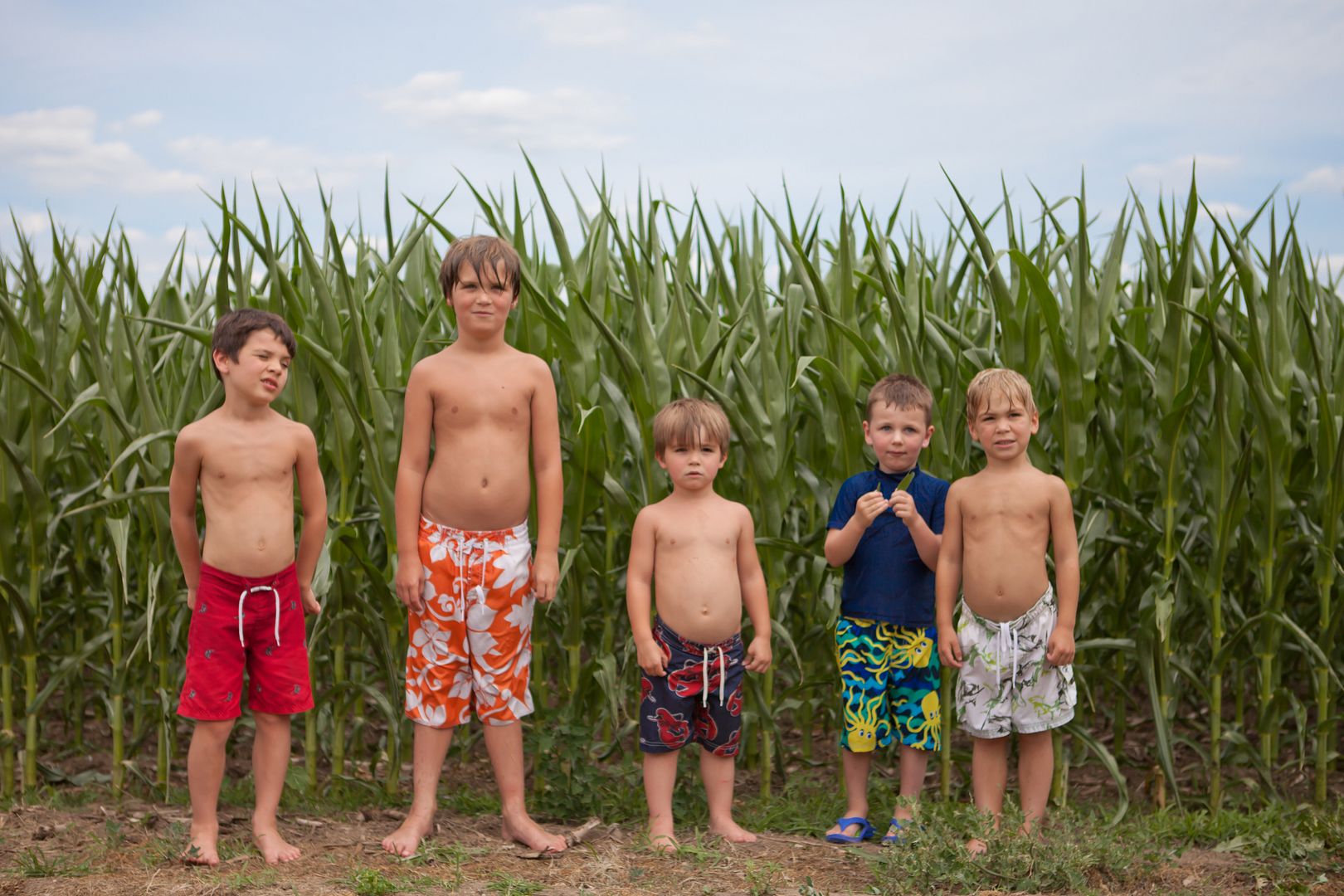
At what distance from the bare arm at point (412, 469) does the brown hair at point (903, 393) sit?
1.16m

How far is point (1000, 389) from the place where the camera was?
2.80 metres

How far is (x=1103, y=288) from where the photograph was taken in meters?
3.38

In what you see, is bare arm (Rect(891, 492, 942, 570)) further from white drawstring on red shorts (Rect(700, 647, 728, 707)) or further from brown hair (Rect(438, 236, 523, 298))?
brown hair (Rect(438, 236, 523, 298))

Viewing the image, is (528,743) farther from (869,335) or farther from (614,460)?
(869,335)

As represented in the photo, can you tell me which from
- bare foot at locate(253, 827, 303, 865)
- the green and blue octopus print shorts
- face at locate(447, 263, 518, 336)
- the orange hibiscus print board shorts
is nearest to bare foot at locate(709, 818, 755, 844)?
the green and blue octopus print shorts

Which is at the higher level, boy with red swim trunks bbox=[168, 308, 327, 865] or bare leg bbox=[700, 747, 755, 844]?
boy with red swim trunks bbox=[168, 308, 327, 865]

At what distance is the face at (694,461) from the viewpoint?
2869 millimetres

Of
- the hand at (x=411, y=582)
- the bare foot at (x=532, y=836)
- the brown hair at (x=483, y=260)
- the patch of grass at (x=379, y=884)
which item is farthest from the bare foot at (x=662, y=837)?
the brown hair at (x=483, y=260)

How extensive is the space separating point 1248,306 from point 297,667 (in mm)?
2731

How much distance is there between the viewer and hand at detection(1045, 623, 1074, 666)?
112 inches

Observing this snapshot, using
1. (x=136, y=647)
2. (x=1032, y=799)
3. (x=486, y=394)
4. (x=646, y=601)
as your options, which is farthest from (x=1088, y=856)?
(x=136, y=647)

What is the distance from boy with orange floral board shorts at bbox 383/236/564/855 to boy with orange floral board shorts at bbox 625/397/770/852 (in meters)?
0.27

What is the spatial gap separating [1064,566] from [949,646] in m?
0.35

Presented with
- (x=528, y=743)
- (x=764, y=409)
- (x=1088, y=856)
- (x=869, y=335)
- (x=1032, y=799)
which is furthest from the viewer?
(x=869, y=335)
